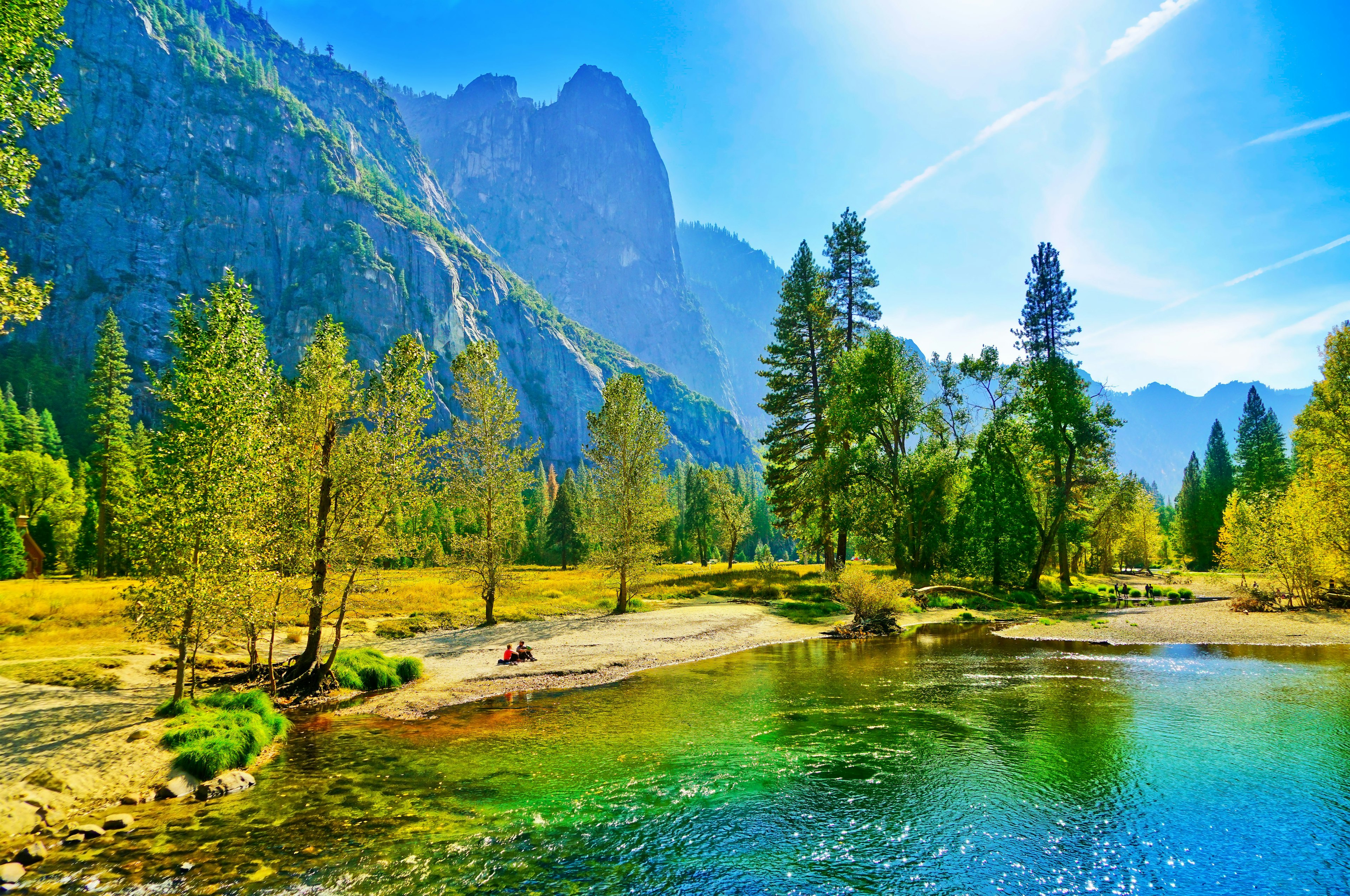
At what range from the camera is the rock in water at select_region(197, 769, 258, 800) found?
44.3 feet

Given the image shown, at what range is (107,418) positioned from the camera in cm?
5378

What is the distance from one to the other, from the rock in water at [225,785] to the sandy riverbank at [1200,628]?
115 feet

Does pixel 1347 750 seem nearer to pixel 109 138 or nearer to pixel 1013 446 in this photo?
pixel 1013 446

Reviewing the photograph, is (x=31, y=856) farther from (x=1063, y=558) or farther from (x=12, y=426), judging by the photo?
(x=12, y=426)

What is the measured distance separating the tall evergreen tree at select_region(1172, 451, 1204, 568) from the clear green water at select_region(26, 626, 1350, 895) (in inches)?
3823

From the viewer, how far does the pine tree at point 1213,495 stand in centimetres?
9062

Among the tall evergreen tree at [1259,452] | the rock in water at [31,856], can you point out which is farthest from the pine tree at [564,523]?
the tall evergreen tree at [1259,452]

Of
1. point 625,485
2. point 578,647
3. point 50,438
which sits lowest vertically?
point 578,647

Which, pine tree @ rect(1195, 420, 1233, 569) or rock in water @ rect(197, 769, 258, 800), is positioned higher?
pine tree @ rect(1195, 420, 1233, 569)

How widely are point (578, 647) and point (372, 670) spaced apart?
1072 centimetres

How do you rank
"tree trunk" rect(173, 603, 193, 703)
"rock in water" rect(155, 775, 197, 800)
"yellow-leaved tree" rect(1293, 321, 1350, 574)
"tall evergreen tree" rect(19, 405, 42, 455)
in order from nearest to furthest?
"rock in water" rect(155, 775, 197, 800) < "tree trunk" rect(173, 603, 193, 703) < "yellow-leaved tree" rect(1293, 321, 1350, 574) < "tall evergreen tree" rect(19, 405, 42, 455)

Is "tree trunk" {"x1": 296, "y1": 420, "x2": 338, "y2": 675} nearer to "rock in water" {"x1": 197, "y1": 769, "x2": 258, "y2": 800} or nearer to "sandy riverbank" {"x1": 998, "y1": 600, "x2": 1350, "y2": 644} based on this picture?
"rock in water" {"x1": 197, "y1": 769, "x2": 258, "y2": 800}

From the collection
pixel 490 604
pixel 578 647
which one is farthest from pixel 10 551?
pixel 578 647

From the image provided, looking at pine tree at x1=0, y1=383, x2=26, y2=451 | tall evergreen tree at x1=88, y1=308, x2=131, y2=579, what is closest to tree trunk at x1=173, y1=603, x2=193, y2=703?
tall evergreen tree at x1=88, y1=308, x2=131, y2=579
